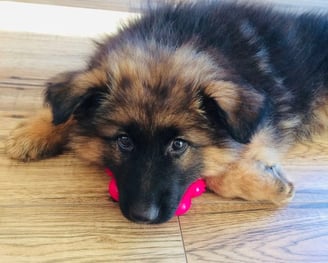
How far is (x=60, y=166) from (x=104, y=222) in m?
0.34

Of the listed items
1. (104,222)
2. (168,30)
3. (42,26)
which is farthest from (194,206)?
(42,26)

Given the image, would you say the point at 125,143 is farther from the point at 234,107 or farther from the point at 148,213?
the point at 234,107

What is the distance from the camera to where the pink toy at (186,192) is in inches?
72.2

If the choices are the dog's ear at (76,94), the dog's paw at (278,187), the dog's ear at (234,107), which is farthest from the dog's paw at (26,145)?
the dog's paw at (278,187)

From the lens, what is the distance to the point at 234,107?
1616mm

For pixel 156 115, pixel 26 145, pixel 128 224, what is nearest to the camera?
pixel 156 115

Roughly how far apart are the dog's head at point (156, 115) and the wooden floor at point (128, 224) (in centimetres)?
15

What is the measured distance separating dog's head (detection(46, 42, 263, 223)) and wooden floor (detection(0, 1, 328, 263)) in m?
0.15

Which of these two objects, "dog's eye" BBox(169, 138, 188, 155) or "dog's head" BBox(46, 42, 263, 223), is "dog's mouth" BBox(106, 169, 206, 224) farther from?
"dog's eye" BBox(169, 138, 188, 155)

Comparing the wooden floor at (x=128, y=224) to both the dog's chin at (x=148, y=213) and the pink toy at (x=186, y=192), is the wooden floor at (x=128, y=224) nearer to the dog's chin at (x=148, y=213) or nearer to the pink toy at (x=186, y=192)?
the pink toy at (x=186, y=192)

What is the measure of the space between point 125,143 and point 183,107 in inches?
9.5

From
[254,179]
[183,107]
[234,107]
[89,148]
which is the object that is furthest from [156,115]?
[254,179]

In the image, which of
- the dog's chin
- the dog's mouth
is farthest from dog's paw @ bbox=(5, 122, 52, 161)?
the dog's chin

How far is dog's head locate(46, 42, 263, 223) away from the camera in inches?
Result: 63.5
